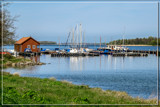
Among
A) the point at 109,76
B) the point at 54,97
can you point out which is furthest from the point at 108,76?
the point at 54,97

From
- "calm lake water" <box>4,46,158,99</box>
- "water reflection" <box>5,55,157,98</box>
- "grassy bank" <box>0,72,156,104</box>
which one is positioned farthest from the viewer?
"water reflection" <box>5,55,157,98</box>

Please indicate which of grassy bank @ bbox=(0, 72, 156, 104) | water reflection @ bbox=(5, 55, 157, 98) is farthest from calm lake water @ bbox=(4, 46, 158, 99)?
grassy bank @ bbox=(0, 72, 156, 104)

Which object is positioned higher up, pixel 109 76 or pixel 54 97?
pixel 54 97

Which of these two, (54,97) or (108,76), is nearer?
(54,97)

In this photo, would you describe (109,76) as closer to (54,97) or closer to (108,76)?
(108,76)

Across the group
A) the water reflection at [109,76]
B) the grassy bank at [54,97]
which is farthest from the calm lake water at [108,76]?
the grassy bank at [54,97]

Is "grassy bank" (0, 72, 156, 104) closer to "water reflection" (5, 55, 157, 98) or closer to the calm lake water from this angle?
the calm lake water

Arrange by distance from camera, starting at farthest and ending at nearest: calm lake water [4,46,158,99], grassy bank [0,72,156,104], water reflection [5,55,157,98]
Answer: water reflection [5,55,157,98]
calm lake water [4,46,158,99]
grassy bank [0,72,156,104]

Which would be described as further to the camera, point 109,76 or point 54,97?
point 109,76

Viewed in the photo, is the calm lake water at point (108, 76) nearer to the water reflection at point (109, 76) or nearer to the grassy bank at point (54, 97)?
the water reflection at point (109, 76)

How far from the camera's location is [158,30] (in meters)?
9.66

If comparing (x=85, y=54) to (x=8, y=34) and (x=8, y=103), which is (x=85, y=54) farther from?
(x=8, y=103)

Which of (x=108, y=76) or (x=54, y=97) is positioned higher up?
(x=54, y=97)

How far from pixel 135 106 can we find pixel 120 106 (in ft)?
1.78
